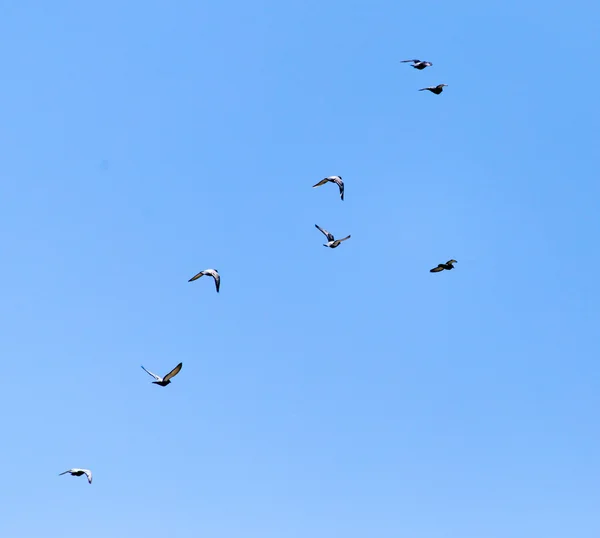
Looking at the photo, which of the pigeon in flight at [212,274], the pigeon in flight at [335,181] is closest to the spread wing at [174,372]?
the pigeon in flight at [212,274]

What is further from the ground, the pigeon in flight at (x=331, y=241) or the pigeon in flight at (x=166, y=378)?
the pigeon in flight at (x=331, y=241)

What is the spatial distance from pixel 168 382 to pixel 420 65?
41.2 m

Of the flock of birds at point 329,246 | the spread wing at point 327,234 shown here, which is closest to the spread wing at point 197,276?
the flock of birds at point 329,246

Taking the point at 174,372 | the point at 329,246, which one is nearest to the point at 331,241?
the point at 329,246

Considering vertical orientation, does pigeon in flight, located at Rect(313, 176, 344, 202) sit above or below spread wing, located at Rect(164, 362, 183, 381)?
above

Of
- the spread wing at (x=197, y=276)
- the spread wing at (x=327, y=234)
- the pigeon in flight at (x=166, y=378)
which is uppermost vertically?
the spread wing at (x=327, y=234)

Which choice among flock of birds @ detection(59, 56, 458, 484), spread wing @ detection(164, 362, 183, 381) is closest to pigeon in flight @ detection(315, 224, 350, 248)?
flock of birds @ detection(59, 56, 458, 484)

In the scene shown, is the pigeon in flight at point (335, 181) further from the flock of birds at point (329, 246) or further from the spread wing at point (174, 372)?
the spread wing at point (174, 372)

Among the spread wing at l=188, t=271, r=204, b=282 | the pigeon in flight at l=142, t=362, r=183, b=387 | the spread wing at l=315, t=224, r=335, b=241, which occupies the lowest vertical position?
the pigeon in flight at l=142, t=362, r=183, b=387

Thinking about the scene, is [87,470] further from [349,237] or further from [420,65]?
[420,65]

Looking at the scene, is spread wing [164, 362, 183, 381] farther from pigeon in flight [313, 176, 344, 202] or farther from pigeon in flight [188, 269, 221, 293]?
pigeon in flight [313, 176, 344, 202]

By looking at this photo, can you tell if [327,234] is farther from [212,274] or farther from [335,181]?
[212,274]

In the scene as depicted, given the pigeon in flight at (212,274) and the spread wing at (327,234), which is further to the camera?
the spread wing at (327,234)

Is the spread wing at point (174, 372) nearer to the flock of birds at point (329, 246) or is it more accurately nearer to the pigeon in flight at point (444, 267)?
the flock of birds at point (329, 246)
